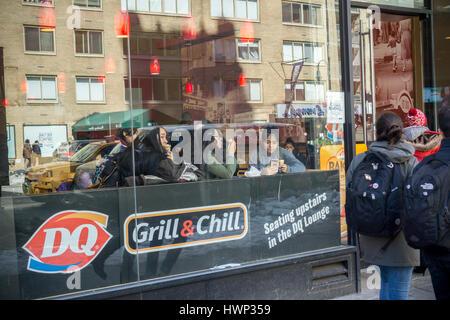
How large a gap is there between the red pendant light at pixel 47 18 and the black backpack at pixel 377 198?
3308 millimetres

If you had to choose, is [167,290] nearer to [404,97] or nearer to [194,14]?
[194,14]

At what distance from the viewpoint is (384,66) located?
698 centimetres

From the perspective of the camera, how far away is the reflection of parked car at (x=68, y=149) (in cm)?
439

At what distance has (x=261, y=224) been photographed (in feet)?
15.7

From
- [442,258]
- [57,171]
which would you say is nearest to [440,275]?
[442,258]

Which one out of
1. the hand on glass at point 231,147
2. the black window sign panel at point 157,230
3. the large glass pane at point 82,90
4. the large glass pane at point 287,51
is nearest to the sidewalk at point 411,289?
the black window sign panel at point 157,230

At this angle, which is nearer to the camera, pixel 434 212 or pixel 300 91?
pixel 434 212

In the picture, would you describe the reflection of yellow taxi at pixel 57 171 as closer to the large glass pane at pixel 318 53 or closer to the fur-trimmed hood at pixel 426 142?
the large glass pane at pixel 318 53

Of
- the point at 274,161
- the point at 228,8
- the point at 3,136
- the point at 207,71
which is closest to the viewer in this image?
the point at 3,136

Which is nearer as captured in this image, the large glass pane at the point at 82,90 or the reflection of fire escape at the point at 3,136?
the reflection of fire escape at the point at 3,136

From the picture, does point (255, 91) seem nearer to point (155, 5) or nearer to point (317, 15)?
point (317, 15)

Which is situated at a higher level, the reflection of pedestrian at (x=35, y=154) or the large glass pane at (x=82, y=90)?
the large glass pane at (x=82, y=90)

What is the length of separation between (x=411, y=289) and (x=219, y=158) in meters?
2.45
